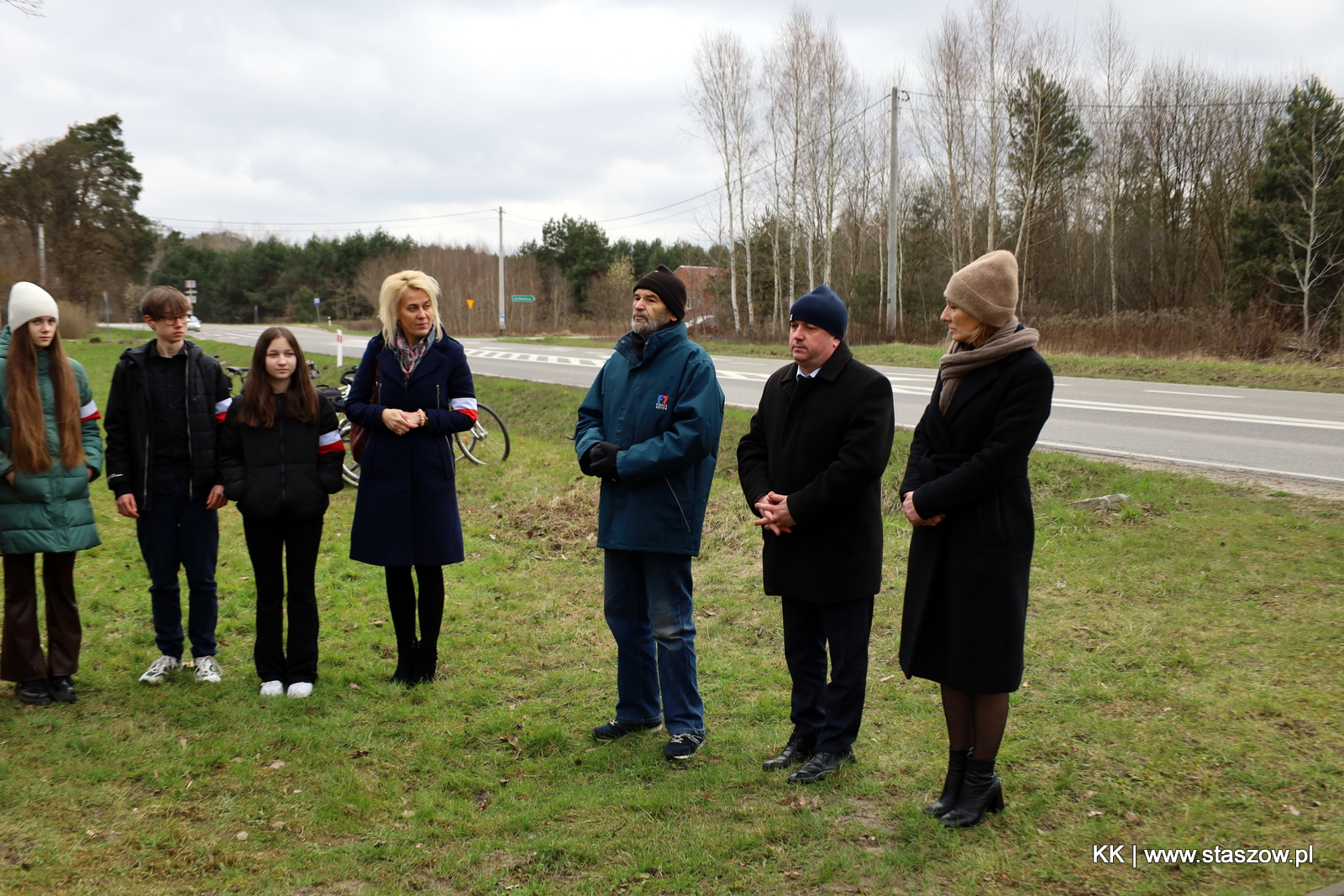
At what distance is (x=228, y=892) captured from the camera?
3.07 metres

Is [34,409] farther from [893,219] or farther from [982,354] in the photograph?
[893,219]

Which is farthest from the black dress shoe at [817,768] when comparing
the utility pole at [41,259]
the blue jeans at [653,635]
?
the utility pole at [41,259]

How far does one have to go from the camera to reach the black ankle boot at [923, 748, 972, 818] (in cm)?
345

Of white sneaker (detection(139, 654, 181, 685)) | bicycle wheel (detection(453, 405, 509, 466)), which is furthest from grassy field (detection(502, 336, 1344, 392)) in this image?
white sneaker (detection(139, 654, 181, 685))

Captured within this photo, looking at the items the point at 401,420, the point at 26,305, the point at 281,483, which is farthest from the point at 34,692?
the point at 401,420

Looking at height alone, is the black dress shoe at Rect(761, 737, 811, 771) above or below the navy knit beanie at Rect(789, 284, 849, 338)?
below

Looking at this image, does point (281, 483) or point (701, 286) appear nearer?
point (281, 483)

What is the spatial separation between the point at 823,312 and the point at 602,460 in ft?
3.77

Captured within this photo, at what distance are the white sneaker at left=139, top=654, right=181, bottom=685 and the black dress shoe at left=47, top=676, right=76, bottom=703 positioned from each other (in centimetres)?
Answer: 34

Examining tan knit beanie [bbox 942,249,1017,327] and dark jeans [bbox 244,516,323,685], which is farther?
dark jeans [bbox 244,516,323,685]

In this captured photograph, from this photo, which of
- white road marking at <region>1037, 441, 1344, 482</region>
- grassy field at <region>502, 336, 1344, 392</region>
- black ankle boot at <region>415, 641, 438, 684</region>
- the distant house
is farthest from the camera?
the distant house

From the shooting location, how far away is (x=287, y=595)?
4953mm

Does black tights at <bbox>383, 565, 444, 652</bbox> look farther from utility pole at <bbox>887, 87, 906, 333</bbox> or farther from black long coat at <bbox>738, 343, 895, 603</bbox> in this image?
utility pole at <bbox>887, 87, 906, 333</bbox>

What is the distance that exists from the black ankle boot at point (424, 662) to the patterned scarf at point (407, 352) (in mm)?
1503
